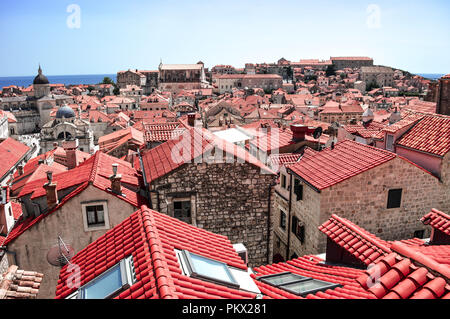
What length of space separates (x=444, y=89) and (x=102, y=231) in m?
18.2

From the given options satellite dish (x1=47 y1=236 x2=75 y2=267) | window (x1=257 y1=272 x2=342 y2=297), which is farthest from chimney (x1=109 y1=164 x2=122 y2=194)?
window (x1=257 y1=272 x2=342 y2=297)

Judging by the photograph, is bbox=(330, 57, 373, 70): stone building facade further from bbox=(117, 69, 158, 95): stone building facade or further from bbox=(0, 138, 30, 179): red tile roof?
bbox=(0, 138, 30, 179): red tile roof

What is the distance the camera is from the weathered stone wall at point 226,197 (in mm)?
11461

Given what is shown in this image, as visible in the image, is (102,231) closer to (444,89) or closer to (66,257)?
(66,257)

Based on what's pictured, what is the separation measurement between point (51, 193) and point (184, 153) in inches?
169

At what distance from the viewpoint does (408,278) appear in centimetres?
493

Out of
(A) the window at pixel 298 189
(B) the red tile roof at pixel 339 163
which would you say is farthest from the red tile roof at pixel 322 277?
(A) the window at pixel 298 189

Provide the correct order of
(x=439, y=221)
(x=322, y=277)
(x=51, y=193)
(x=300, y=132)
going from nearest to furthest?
(x=322, y=277) → (x=439, y=221) → (x=51, y=193) → (x=300, y=132)

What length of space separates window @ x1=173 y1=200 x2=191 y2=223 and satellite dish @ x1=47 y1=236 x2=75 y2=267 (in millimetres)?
3388

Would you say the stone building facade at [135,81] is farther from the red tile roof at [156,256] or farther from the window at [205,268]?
the window at [205,268]

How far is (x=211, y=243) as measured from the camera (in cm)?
766

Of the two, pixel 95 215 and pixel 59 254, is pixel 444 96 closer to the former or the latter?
pixel 95 215

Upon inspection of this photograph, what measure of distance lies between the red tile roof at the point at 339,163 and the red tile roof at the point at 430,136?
2119mm

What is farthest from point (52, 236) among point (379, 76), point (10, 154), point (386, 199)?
point (379, 76)
